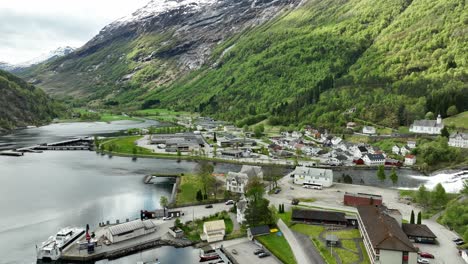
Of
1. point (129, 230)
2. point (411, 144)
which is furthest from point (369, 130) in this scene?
point (129, 230)

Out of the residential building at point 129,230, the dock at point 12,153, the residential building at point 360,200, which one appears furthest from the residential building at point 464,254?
the dock at point 12,153

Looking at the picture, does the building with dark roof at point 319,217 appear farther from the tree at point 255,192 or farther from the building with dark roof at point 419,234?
the building with dark roof at point 419,234

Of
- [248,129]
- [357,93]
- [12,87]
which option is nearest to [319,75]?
[357,93]

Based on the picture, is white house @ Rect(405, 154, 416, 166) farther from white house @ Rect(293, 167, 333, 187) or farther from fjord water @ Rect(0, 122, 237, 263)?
fjord water @ Rect(0, 122, 237, 263)

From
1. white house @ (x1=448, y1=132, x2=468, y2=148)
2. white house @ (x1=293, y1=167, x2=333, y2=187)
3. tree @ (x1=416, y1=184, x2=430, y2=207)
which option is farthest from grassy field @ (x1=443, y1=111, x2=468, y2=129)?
white house @ (x1=293, y1=167, x2=333, y2=187)

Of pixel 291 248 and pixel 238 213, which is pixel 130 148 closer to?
pixel 238 213

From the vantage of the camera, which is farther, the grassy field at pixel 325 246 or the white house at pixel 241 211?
the white house at pixel 241 211

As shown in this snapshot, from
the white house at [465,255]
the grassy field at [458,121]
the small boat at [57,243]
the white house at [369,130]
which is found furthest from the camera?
the white house at [369,130]
